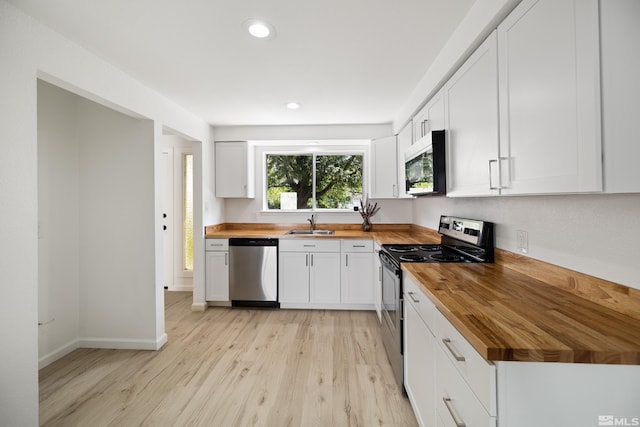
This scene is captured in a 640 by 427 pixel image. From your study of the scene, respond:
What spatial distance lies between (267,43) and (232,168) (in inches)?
88.2

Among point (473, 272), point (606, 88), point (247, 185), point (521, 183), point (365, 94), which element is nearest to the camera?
point (606, 88)

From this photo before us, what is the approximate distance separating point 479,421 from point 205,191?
3497 mm

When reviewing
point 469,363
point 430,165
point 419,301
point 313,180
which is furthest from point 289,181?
point 469,363

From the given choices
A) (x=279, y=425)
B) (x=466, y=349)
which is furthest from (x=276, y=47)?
(x=279, y=425)

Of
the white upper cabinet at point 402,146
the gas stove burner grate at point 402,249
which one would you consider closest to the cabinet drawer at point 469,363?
the gas stove burner grate at point 402,249

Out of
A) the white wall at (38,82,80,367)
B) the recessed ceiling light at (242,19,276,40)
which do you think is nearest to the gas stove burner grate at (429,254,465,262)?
the recessed ceiling light at (242,19,276,40)

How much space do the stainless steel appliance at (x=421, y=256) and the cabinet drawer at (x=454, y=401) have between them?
2.13 ft

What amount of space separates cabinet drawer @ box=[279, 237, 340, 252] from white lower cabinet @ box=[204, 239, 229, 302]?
0.74m

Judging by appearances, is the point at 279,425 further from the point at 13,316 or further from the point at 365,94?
the point at 365,94

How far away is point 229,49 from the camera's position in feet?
6.41

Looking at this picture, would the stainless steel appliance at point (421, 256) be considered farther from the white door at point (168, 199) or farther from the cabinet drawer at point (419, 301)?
the white door at point (168, 199)

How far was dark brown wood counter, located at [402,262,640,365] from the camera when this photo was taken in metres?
0.77

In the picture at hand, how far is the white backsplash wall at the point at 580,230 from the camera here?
1040mm

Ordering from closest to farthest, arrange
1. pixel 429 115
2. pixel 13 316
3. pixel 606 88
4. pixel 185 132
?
pixel 606 88, pixel 13 316, pixel 429 115, pixel 185 132
